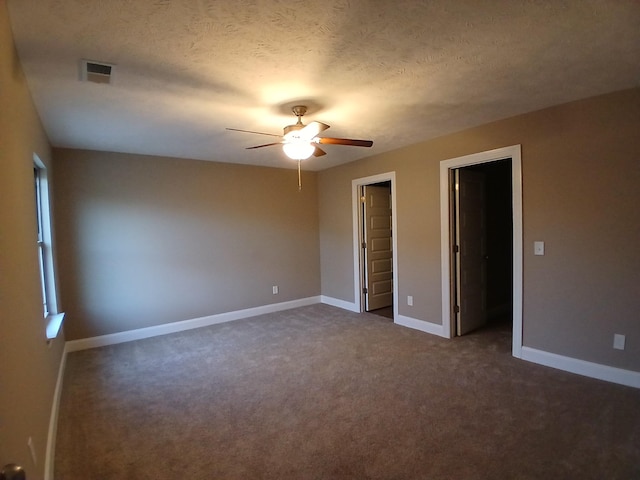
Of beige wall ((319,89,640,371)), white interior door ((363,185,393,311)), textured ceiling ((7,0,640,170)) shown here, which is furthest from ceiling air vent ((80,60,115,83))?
white interior door ((363,185,393,311))

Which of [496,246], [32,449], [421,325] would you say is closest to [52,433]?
[32,449]

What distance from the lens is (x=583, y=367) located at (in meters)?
3.02

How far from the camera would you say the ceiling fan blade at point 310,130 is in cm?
263

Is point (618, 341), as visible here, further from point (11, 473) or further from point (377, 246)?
point (11, 473)

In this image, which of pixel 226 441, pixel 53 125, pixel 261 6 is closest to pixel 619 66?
pixel 261 6

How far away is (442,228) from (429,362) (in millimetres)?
1558

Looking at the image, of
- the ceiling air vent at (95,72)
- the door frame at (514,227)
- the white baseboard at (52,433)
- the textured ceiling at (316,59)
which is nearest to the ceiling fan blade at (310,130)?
the textured ceiling at (316,59)

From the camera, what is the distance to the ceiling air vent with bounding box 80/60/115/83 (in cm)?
207

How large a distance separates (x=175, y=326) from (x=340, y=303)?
2556 mm

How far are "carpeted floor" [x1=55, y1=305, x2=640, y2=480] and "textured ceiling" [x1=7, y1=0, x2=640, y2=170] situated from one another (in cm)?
240

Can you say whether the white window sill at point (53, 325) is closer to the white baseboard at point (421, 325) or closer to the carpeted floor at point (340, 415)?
the carpeted floor at point (340, 415)

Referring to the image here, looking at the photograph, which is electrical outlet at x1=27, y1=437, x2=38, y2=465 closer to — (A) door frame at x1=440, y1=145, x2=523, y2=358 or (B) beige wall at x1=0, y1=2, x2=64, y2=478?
(B) beige wall at x1=0, y1=2, x2=64, y2=478

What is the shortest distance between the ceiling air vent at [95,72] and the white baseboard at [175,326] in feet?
10.4

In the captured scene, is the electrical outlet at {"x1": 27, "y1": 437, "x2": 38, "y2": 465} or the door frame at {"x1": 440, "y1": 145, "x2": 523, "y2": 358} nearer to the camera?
the electrical outlet at {"x1": 27, "y1": 437, "x2": 38, "y2": 465}
